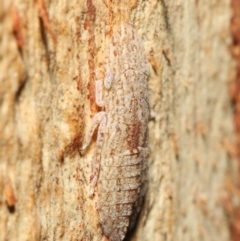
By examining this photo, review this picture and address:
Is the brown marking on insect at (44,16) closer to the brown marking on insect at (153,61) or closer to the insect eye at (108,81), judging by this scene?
the insect eye at (108,81)

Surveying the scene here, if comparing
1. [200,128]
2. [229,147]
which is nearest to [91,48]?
[200,128]

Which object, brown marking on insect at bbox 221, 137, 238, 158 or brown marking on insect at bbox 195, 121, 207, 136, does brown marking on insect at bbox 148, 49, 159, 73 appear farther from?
brown marking on insect at bbox 221, 137, 238, 158

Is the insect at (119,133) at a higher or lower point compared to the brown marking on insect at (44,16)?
lower

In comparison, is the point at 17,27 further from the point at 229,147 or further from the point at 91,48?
the point at 229,147

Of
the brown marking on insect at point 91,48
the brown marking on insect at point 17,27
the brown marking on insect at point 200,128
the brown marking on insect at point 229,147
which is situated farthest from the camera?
the brown marking on insect at point 229,147

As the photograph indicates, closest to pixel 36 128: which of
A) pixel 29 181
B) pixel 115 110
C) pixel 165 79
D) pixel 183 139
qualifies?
pixel 29 181

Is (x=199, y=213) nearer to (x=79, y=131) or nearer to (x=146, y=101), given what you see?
(x=146, y=101)

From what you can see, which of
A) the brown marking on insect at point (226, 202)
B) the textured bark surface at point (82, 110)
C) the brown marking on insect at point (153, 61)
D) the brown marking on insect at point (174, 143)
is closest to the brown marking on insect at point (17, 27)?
the textured bark surface at point (82, 110)
